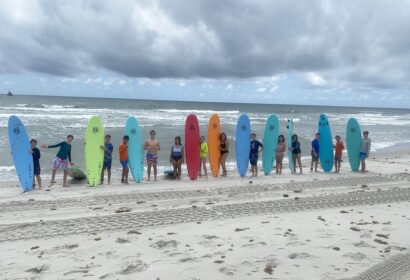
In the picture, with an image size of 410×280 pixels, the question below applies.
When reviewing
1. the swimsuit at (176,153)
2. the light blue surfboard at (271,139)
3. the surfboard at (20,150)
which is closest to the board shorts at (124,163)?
the swimsuit at (176,153)

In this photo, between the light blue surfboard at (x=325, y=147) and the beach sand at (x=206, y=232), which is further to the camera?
the light blue surfboard at (x=325, y=147)

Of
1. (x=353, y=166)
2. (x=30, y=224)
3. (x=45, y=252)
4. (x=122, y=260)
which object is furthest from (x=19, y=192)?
(x=353, y=166)

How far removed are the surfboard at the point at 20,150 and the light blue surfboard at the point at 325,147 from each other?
6801 millimetres

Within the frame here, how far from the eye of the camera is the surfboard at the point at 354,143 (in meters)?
9.96

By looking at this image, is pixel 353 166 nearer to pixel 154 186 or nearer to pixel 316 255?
pixel 154 186

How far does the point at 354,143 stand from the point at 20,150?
314 inches

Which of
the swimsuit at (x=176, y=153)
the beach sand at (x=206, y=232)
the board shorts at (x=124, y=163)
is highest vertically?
the swimsuit at (x=176, y=153)

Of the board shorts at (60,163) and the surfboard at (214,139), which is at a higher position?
the surfboard at (214,139)

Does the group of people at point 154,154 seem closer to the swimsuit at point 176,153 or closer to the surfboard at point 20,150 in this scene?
the swimsuit at point 176,153

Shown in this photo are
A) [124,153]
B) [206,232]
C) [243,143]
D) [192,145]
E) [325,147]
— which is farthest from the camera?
[325,147]

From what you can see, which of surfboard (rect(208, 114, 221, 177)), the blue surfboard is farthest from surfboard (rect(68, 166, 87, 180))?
the blue surfboard

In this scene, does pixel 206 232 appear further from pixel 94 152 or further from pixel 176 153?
pixel 94 152

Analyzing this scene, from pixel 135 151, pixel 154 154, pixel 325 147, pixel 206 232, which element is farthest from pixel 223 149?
pixel 206 232

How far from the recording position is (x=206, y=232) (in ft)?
15.5
